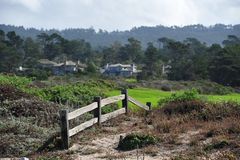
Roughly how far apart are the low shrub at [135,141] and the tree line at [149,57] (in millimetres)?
56202

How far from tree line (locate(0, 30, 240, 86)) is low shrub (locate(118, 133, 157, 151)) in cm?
5620

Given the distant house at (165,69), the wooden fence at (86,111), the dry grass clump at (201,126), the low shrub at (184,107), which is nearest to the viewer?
the dry grass clump at (201,126)

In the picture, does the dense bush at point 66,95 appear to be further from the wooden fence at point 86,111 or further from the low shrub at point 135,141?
the low shrub at point 135,141

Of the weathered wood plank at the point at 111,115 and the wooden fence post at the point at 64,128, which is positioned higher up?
the wooden fence post at the point at 64,128

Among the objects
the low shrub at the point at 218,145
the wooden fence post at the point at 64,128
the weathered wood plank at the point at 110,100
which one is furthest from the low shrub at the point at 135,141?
the weathered wood plank at the point at 110,100

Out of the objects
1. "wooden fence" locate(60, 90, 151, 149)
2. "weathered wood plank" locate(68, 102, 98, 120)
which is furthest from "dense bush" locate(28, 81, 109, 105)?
"weathered wood plank" locate(68, 102, 98, 120)

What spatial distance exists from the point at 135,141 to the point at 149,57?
82951 mm

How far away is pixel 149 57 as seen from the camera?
93.5 metres

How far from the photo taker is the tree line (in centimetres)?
6906

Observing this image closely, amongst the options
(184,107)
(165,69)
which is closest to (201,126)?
(184,107)

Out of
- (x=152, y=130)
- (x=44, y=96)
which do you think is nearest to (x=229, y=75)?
(x=44, y=96)

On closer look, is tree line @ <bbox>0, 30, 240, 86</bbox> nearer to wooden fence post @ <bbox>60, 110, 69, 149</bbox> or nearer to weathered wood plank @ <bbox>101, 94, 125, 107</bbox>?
weathered wood plank @ <bbox>101, 94, 125, 107</bbox>

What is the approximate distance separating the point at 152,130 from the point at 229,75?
183 feet

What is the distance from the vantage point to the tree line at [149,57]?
69.1m
